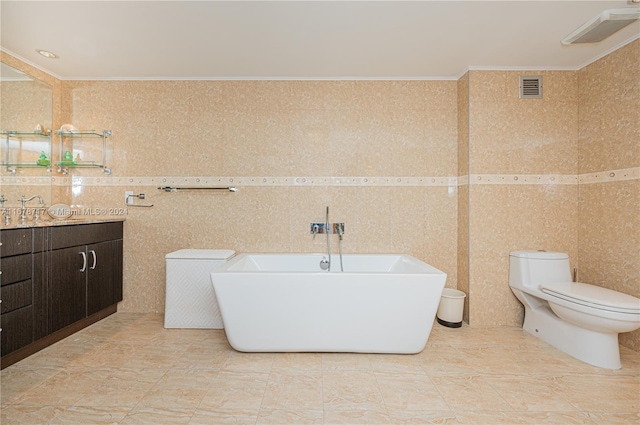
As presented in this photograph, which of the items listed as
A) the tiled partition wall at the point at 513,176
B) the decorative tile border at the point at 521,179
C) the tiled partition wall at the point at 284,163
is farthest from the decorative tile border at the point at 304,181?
the tiled partition wall at the point at 513,176

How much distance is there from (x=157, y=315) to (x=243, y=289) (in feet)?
4.83

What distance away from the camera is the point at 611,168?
7.96 feet

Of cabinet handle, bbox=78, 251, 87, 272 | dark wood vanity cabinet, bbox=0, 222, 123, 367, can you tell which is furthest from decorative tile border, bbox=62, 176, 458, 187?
cabinet handle, bbox=78, 251, 87, 272

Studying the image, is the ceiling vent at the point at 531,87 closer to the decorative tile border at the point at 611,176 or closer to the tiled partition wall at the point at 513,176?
the tiled partition wall at the point at 513,176

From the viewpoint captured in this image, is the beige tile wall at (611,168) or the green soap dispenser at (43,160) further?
the green soap dispenser at (43,160)

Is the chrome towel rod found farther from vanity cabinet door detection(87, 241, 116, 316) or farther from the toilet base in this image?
the toilet base

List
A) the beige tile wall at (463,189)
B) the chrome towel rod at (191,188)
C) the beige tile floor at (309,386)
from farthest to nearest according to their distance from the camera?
the chrome towel rod at (191,188), the beige tile wall at (463,189), the beige tile floor at (309,386)

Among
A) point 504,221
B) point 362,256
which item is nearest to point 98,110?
point 362,256

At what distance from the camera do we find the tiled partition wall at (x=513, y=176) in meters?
2.76

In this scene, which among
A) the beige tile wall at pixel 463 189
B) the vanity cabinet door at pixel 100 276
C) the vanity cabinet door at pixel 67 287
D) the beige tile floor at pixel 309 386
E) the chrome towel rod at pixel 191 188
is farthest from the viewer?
the chrome towel rod at pixel 191 188

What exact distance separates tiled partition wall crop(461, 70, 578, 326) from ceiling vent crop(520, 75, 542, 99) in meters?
0.04

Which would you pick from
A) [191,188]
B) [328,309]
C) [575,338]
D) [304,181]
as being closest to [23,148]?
[191,188]

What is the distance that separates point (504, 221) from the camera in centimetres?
277

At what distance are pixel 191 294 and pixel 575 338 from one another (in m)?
2.89
